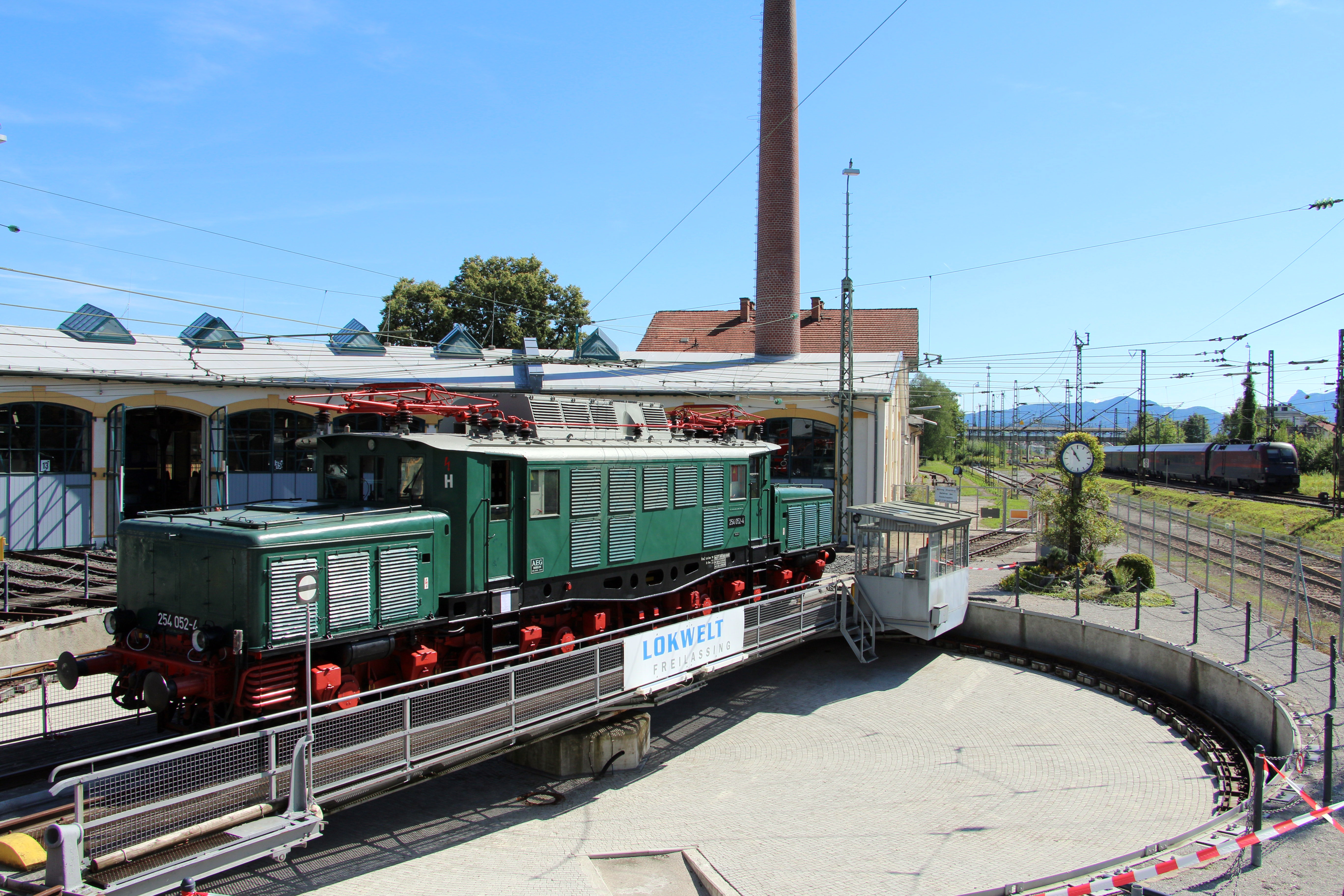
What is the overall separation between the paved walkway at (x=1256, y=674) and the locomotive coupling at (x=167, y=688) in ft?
33.5

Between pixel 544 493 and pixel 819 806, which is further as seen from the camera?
pixel 544 493

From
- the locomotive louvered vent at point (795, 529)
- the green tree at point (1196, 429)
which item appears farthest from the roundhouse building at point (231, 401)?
the green tree at point (1196, 429)

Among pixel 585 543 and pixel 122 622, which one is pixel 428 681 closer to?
pixel 585 543

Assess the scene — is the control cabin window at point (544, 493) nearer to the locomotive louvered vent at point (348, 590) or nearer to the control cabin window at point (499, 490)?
the control cabin window at point (499, 490)

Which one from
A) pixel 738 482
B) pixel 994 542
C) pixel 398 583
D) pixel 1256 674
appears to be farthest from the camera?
pixel 994 542

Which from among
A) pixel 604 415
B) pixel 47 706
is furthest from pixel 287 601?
pixel 604 415

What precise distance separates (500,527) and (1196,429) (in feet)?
434

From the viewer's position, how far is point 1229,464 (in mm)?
46656

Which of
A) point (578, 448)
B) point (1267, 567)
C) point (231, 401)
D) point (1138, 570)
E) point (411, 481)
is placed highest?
point (231, 401)

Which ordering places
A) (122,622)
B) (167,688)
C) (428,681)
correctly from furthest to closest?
(428,681), (122,622), (167,688)

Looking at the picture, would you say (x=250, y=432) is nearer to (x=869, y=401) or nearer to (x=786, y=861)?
(x=869, y=401)

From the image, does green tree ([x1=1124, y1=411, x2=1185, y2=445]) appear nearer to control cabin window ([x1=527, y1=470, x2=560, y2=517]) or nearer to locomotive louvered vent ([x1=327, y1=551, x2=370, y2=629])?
control cabin window ([x1=527, y1=470, x2=560, y2=517])

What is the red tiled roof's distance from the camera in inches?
1905

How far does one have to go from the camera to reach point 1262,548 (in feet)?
61.7
